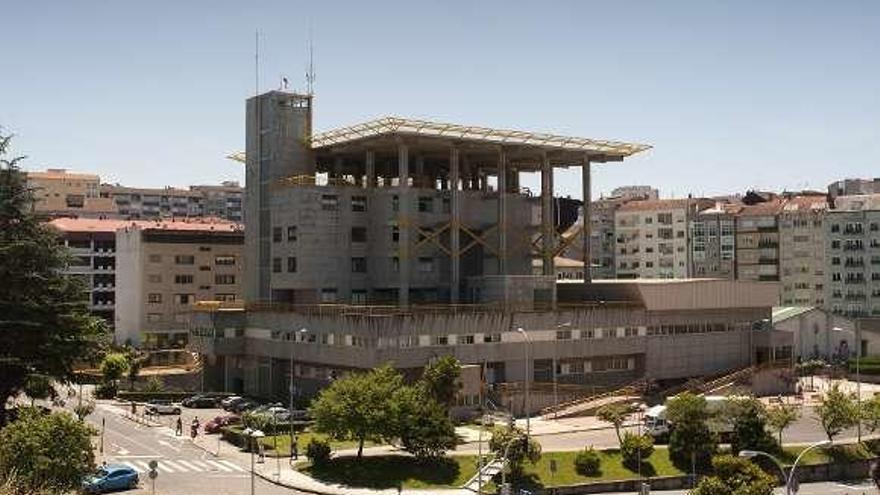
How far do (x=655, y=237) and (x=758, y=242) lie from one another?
23025 millimetres

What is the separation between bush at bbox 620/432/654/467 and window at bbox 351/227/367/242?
3926 centimetres

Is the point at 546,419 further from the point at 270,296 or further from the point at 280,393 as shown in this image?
the point at 270,296

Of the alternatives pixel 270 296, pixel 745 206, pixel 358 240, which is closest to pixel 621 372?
pixel 358 240

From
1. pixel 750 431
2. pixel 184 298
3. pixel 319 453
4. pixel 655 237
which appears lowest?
pixel 319 453

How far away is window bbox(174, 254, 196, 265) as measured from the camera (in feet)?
479

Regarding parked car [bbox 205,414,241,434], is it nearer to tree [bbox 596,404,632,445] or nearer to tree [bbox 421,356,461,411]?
tree [bbox 421,356,461,411]

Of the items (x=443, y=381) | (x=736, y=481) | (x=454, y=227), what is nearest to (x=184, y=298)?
(x=454, y=227)

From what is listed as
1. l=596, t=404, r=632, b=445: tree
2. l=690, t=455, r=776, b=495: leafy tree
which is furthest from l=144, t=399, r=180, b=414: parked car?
l=690, t=455, r=776, b=495: leafy tree

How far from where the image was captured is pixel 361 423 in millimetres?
67125

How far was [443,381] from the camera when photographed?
7625 centimetres

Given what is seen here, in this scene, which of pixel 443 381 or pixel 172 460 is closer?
pixel 172 460

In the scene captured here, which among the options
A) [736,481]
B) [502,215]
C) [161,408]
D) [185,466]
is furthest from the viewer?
[502,215]

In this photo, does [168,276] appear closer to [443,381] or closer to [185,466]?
[443,381]

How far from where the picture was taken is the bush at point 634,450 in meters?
69.8
